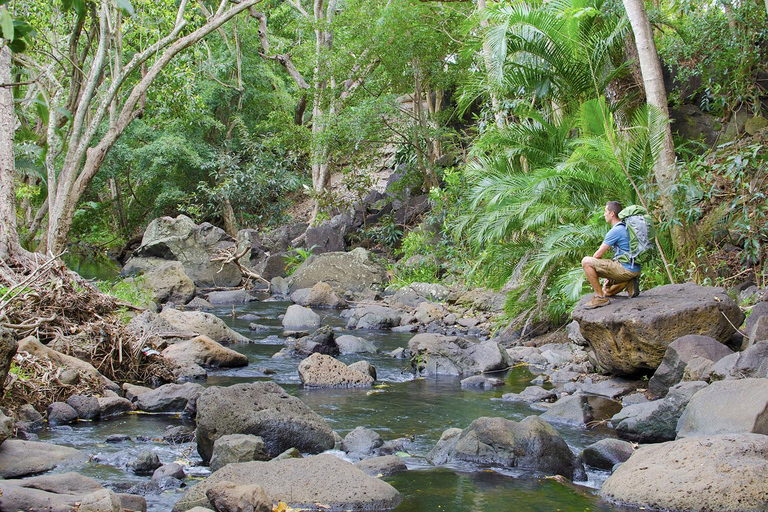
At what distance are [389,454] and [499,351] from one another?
443 centimetres

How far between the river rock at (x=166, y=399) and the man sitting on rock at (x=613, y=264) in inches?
190

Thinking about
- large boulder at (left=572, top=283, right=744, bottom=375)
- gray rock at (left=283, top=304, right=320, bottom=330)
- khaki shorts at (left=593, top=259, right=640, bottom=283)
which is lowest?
gray rock at (left=283, top=304, right=320, bottom=330)

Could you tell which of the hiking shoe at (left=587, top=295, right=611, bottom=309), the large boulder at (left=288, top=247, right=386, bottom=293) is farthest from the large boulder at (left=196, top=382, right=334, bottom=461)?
the large boulder at (left=288, top=247, right=386, bottom=293)

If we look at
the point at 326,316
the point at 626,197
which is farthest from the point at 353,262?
the point at 626,197

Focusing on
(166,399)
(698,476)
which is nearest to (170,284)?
(166,399)

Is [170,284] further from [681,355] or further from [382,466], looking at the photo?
[382,466]

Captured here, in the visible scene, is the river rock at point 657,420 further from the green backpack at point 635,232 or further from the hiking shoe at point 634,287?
the hiking shoe at point 634,287

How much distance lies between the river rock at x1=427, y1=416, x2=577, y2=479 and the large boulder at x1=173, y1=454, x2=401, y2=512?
45.6 inches

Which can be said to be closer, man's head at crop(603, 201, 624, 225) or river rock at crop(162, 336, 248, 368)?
man's head at crop(603, 201, 624, 225)

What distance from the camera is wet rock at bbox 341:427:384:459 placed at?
637 centimetres

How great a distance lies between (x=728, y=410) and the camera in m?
6.00

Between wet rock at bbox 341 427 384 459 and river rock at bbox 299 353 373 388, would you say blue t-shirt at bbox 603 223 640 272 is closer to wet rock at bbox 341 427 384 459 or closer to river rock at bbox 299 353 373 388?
river rock at bbox 299 353 373 388

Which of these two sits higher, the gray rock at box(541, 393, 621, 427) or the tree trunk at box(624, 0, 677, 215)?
the tree trunk at box(624, 0, 677, 215)

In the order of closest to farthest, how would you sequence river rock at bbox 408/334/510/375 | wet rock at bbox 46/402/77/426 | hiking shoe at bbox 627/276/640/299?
1. wet rock at bbox 46/402/77/426
2. hiking shoe at bbox 627/276/640/299
3. river rock at bbox 408/334/510/375
